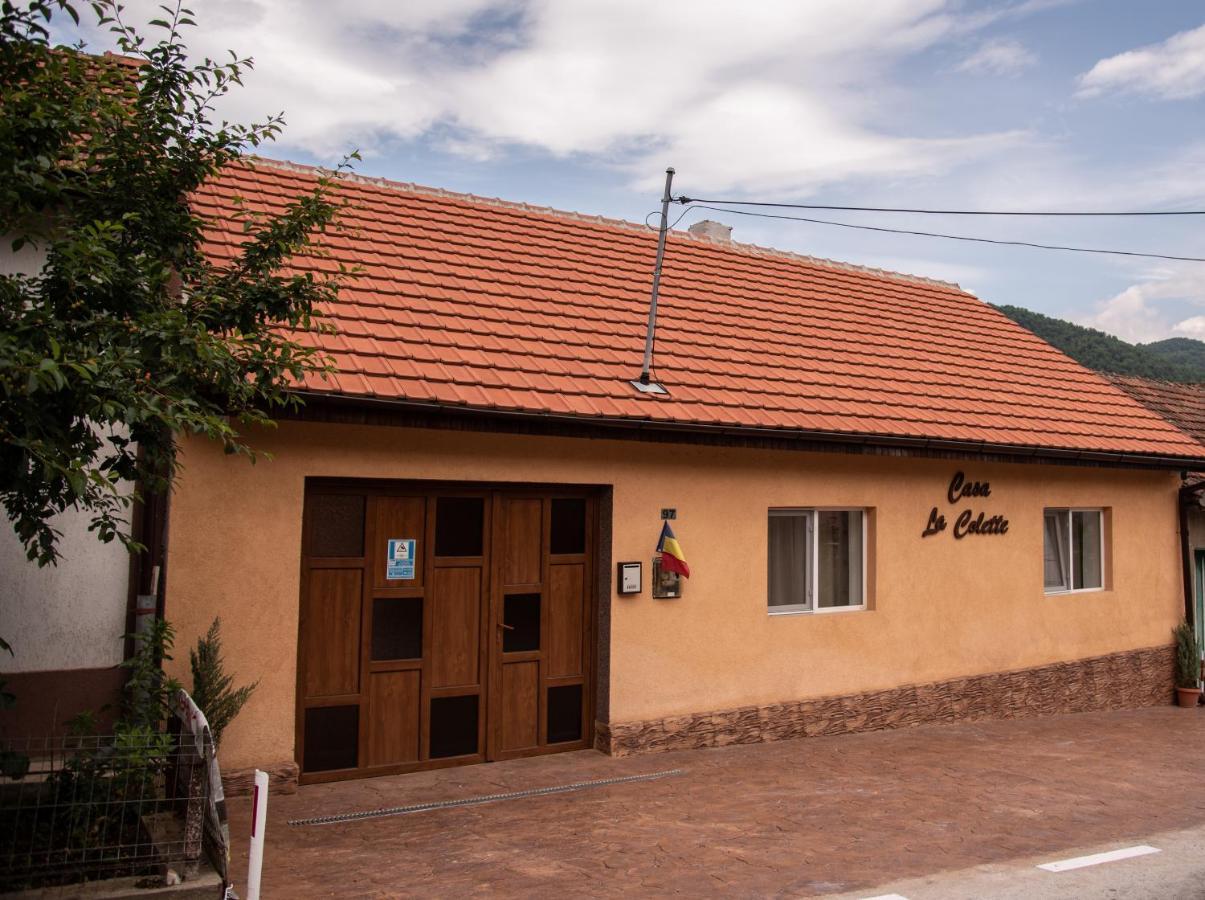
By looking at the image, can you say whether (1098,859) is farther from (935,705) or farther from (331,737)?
(331,737)

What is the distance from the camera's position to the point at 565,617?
9422 mm

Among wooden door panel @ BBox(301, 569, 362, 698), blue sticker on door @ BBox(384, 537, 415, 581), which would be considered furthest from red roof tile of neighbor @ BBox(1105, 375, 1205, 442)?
wooden door panel @ BBox(301, 569, 362, 698)

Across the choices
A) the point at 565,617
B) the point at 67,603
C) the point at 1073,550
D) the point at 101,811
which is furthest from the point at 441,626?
the point at 1073,550

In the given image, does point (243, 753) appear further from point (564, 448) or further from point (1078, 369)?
point (1078, 369)

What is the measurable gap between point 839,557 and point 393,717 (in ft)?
17.5

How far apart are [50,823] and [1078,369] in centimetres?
1504

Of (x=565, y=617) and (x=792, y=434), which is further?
(x=792, y=434)

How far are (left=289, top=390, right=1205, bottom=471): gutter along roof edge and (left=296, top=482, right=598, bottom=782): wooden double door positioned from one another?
2.50 feet

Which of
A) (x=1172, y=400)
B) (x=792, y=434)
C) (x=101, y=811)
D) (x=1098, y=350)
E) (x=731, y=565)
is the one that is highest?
(x=1098, y=350)

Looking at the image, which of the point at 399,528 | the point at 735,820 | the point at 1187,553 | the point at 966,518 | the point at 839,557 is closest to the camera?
the point at 735,820

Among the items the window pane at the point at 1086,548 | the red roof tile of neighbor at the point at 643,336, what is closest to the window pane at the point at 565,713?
the red roof tile of neighbor at the point at 643,336

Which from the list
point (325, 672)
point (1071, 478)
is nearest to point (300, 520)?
point (325, 672)

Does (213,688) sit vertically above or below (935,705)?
above

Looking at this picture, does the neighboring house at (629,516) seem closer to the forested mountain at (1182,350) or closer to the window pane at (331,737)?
the window pane at (331,737)
